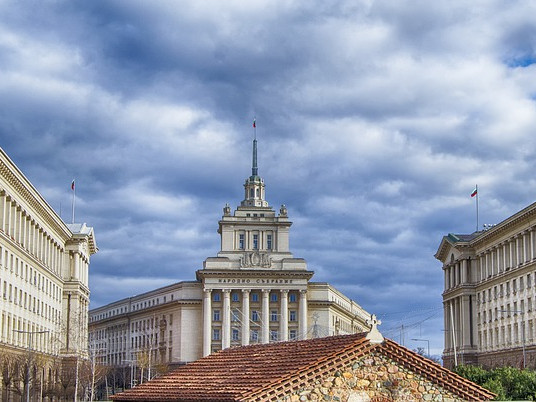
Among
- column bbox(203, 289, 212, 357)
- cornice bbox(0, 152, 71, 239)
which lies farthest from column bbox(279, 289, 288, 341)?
cornice bbox(0, 152, 71, 239)

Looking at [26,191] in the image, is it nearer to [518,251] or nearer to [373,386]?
[518,251]

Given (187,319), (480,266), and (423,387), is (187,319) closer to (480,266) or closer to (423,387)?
(480,266)

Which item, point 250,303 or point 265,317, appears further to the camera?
point 250,303

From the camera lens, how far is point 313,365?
27656 millimetres

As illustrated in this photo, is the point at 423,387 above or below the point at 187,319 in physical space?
below

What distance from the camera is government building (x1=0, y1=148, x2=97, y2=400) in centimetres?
9658

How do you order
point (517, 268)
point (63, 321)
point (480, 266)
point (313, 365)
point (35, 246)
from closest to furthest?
1. point (313, 365)
2. point (35, 246)
3. point (517, 268)
4. point (63, 321)
5. point (480, 266)

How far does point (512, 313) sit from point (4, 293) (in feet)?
203

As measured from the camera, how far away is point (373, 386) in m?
28.1

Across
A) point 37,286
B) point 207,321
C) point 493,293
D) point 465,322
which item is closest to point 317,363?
point 37,286

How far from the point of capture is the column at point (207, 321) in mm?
194875

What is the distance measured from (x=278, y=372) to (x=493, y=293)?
114003 mm

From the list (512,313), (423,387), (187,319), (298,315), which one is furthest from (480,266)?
(423,387)

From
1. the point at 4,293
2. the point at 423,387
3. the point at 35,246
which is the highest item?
the point at 35,246
